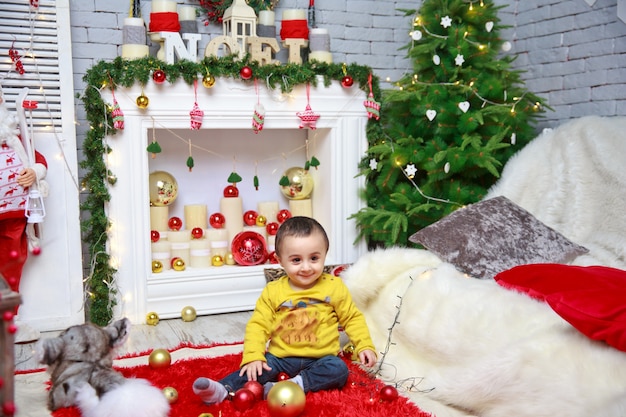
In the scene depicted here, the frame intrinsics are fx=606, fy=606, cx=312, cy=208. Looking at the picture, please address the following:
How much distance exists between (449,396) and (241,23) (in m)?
2.46

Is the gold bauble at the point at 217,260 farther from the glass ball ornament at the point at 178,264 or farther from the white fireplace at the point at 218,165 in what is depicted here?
the glass ball ornament at the point at 178,264

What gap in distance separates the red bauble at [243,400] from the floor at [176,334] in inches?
35.4

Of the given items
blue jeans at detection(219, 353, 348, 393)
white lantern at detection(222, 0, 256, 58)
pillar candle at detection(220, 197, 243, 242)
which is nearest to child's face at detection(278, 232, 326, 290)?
blue jeans at detection(219, 353, 348, 393)

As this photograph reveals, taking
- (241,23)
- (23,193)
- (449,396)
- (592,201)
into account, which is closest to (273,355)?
(449,396)

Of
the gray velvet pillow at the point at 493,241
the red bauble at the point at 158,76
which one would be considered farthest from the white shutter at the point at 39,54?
the gray velvet pillow at the point at 493,241

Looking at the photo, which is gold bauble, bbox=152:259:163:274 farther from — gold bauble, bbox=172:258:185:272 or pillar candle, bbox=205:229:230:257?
pillar candle, bbox=205:229:230:257

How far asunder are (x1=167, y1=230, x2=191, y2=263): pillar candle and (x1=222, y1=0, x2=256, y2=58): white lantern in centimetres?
111

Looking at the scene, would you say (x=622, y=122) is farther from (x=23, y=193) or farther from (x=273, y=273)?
(x=23, y=193)

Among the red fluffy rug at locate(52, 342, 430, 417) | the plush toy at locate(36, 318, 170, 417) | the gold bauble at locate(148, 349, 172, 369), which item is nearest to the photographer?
the plush toy at locate(36, 318, 170, 417)

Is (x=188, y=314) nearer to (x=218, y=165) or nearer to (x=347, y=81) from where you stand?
(x=218, y=165)

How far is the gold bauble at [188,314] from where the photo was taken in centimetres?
A: 332

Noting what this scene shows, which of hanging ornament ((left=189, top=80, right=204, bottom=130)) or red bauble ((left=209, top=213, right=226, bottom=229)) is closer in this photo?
hanging ornament ((left=189, top=80, right=204, bottom=130))

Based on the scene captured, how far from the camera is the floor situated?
2.85 meters

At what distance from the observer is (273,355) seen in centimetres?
223
